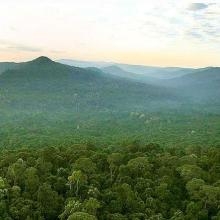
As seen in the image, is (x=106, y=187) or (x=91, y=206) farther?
(x=106, y=187)

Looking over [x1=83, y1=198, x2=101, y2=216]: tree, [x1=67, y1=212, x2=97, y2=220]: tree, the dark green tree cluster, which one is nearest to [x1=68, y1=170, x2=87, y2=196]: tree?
the dark green tree cluster

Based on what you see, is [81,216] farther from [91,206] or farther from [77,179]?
[77,179]

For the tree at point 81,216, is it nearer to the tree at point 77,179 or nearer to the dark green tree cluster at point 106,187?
the dark green tree cluster at point 106,187

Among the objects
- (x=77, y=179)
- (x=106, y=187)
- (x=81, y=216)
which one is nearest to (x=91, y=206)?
(x=81, y=216)

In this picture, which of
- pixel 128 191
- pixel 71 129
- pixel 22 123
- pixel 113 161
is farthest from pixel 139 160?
pixel 22 123

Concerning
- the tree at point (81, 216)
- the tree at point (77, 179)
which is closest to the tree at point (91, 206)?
the tree at point (81, 216)

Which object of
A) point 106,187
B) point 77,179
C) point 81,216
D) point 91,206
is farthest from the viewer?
point 106,187

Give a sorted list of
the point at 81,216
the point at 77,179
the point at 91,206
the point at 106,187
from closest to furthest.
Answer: the point at 81,216
the point at 91,206
the point at 77,179
the point at 106,187

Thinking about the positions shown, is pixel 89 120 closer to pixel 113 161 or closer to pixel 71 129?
pixel 71 129

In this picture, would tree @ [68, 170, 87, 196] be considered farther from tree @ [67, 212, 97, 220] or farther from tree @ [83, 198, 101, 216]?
tree @ [67, 212, 97, 220]
